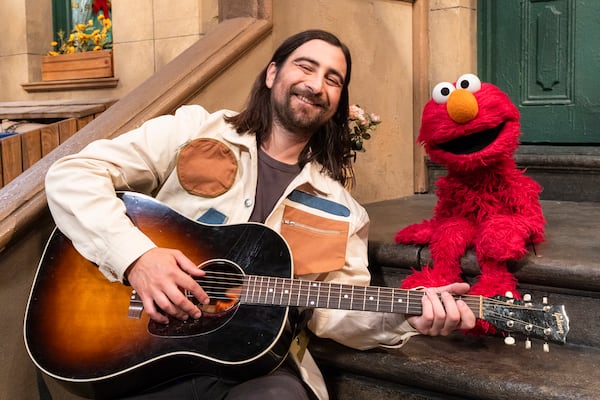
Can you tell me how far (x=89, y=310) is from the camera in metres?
1.80

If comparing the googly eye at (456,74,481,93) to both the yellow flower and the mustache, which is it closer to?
the mustache

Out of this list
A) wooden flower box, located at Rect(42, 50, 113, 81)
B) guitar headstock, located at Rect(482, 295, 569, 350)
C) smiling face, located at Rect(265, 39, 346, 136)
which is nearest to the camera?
guitar headstock, located at Rect(482, 295, 569, 350)

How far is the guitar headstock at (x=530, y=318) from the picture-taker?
5.09 ft

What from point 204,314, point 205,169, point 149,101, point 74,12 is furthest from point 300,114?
point 74,12

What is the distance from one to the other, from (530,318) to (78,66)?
3.41m

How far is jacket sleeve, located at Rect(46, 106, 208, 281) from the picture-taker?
1.77 m

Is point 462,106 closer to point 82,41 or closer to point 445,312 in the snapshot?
point 445,312

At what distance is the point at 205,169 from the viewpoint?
81.0 inches

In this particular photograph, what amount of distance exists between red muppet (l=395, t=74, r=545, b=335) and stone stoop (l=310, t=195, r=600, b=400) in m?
0.07

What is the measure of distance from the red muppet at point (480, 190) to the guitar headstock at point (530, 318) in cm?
43

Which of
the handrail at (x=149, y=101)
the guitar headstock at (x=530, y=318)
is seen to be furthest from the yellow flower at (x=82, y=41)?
the guitar headstock at (x=530, y=318)

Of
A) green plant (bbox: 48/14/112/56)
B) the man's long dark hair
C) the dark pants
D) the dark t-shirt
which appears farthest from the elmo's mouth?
green plant (bbox: 48/14/112/56)

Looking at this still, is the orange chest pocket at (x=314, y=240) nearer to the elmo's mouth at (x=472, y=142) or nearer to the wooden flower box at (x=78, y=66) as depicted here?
the elmo's mouth at (x=472, y=142)

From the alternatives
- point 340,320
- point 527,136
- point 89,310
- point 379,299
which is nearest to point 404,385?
point 340,320
